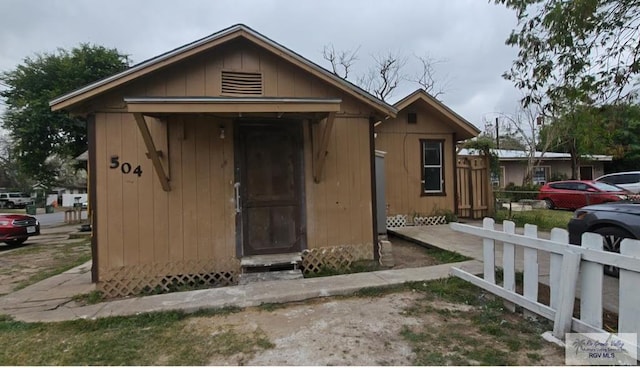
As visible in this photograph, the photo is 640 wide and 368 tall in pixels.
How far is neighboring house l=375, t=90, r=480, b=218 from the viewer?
31.6ft

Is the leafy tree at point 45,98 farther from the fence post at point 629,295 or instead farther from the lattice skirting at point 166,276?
the fence post at point 629,295

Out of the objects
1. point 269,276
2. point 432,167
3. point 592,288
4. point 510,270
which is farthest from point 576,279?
point 432,167

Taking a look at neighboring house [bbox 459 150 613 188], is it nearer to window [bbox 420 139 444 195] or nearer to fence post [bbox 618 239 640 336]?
window [bbox 420 139 444 195]

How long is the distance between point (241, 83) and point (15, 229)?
10440 mm

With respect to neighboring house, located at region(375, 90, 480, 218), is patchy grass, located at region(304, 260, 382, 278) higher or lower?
lower

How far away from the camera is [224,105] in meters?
4.36

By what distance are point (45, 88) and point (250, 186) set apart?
15.7 metres

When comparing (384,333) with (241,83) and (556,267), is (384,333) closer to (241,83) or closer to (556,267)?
(556,267)

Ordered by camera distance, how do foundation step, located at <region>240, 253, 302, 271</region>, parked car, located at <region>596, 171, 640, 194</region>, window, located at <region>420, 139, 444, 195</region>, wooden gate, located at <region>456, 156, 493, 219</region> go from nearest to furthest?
foundation step, located at <region>240, 253, 302, 271</region>
window, located at <region>420, 139, 444, 195</region>
wooden gate, located at <region>456, 156, 493, 219</region>
parked car, located at <region>596, 171, 640, 194</region>

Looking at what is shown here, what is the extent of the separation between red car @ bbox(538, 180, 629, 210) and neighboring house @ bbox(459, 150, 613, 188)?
602 centimetres

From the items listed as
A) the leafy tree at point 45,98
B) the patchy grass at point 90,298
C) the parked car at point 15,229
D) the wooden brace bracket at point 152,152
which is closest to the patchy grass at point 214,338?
the patchy grass at point 90,298

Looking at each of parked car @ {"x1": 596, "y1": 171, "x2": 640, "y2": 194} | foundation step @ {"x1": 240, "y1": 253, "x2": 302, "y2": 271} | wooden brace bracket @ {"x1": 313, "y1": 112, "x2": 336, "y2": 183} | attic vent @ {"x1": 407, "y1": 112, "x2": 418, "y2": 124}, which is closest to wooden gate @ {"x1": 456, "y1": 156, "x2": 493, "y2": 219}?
attic vent @ {"x1": 407, "y1": 112, "x2": 418, "y2": 124}

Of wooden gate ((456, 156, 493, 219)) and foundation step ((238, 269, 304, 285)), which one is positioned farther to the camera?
wooden gate ((456, 156, 493, 219))

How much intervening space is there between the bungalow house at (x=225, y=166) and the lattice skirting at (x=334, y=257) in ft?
0.08
